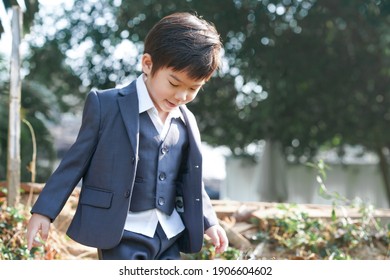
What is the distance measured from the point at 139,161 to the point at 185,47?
0.45 m

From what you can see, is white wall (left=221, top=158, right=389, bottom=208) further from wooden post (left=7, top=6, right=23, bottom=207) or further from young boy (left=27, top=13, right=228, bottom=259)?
young boy (left=27, top=13, right=228, bottom=259)

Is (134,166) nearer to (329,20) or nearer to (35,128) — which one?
(35,128)

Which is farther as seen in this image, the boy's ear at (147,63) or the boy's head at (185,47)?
the boy's ear at (147,63)

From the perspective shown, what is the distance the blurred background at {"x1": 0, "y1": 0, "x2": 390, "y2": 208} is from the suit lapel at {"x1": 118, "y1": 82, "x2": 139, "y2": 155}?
28.5 ft

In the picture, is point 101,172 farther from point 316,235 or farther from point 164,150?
point 316,235

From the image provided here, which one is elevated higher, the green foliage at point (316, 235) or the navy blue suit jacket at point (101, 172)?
the navy blue suit jacket at point (101, 172)

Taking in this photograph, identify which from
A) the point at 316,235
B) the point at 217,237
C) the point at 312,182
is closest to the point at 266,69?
the point at 312,182

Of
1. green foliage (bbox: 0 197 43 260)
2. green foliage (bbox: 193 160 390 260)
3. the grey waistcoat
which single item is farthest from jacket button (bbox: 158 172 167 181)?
green foliage (bbox: 193 160 390 260)

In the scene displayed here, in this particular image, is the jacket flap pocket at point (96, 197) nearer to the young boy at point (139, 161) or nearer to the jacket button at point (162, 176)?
the young boy at point (139, 161)

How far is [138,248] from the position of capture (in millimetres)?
2711

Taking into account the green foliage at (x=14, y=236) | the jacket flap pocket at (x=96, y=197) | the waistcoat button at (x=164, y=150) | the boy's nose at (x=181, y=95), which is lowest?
the green foliage at (x=14, y=236)

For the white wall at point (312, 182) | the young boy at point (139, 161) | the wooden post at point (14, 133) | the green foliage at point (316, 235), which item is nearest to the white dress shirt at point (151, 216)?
the young boy at point (139, 161)

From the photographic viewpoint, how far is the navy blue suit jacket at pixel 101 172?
2650 millimetres
